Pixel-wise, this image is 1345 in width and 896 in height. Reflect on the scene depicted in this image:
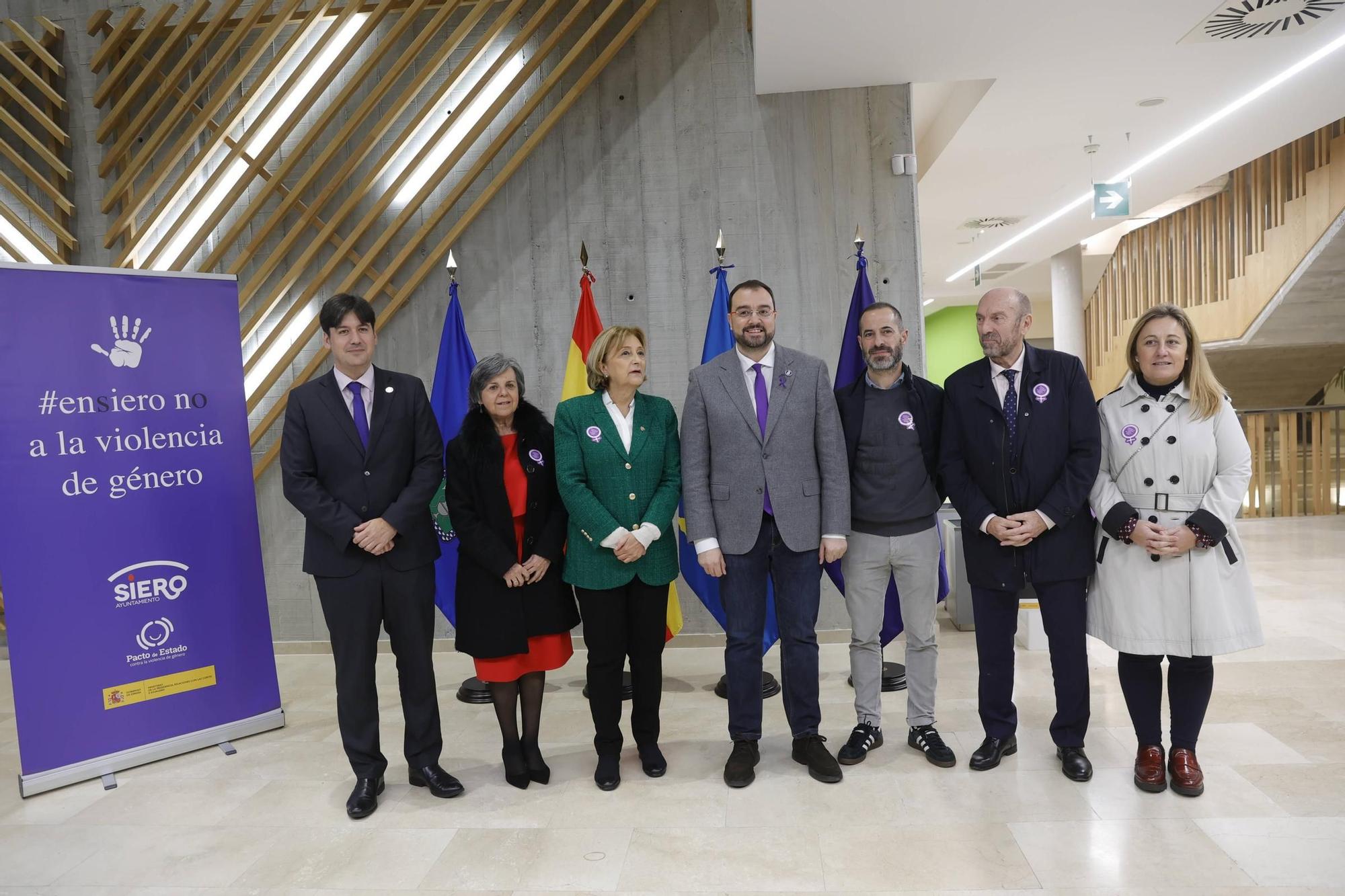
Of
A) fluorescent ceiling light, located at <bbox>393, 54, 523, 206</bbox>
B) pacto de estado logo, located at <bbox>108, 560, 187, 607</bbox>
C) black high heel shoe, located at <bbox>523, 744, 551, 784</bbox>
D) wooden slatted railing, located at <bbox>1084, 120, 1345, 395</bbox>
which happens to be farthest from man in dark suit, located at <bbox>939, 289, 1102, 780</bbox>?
wooden slatted railing, located at <bbox>1084, 120, 1345, 395</bbox>

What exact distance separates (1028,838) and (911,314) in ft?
9.07

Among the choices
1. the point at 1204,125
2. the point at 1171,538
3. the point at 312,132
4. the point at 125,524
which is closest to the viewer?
the point at 1171,538

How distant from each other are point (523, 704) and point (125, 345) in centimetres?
207

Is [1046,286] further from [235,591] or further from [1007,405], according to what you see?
[235,591]

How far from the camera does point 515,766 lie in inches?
117

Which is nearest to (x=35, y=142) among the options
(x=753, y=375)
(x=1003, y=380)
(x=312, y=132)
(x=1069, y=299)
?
(x=312, y=132)

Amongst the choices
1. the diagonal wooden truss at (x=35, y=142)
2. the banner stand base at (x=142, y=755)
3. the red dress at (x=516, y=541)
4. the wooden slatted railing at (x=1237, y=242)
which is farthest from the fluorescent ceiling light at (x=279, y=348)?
the wooden slatted railing at (x=1237, y=242)

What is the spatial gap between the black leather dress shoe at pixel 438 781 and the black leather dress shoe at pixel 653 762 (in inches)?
24.6

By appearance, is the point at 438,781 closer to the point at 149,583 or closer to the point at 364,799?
the point at 364,799

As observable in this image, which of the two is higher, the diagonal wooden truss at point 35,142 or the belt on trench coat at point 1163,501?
the diagonal wooden truss at point 35,142

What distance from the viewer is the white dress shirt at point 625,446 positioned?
9.09ft

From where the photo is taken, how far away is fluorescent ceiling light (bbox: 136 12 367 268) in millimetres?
4828

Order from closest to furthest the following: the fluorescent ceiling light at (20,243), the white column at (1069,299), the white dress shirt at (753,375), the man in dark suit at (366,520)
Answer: the man in dark suit at (366,520) → the white dress shirt at (753,375) → the fluorescent ceiling light at (20,243) → the white column at (1069,299)

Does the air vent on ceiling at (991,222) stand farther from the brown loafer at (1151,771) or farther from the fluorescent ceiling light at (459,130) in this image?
the brown loafer at (1151,771)
